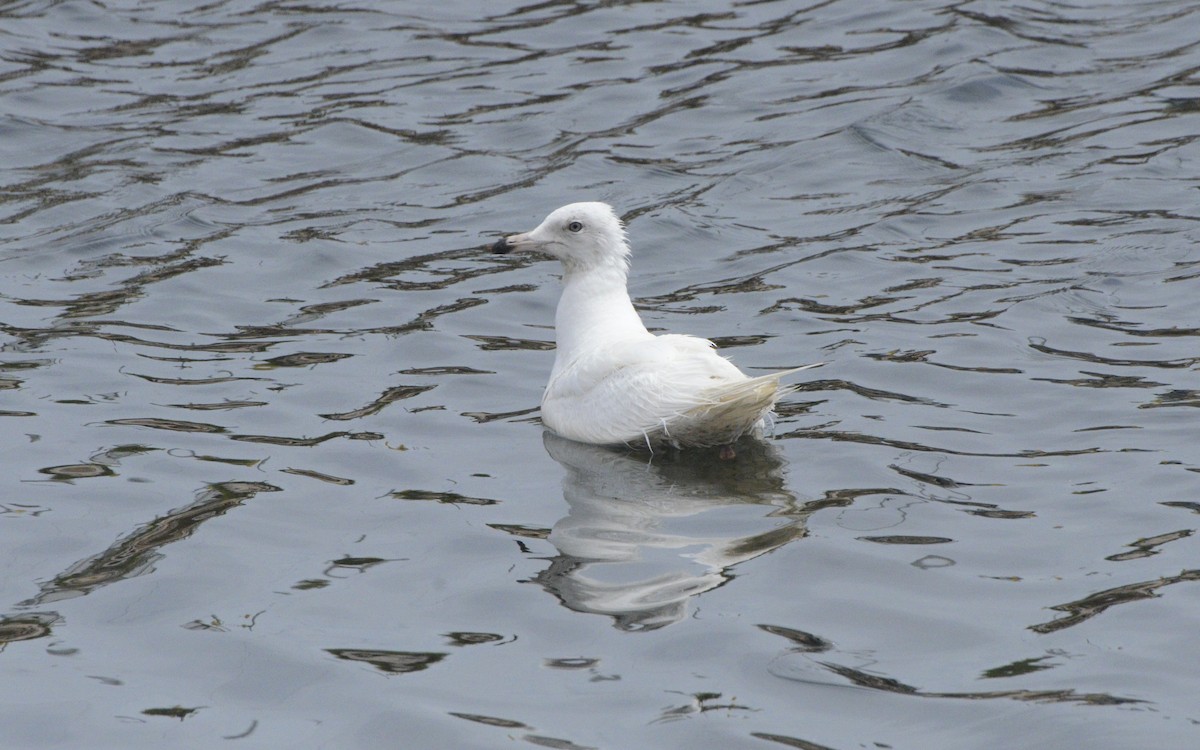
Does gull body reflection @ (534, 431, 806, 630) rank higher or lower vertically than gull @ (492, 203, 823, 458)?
lower

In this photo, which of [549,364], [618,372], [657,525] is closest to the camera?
[657,525]

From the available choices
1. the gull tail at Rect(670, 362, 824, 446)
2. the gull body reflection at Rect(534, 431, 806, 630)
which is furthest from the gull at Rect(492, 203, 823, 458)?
the gull body reflection at Rect(534, 431, 806, 630)

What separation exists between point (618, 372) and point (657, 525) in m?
1.25

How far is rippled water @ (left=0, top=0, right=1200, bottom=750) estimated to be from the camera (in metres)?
5.64

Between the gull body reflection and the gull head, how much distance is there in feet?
3.90

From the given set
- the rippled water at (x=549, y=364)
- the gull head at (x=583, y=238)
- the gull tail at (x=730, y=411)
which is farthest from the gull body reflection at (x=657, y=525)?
the gull head at (x=583, y=238)

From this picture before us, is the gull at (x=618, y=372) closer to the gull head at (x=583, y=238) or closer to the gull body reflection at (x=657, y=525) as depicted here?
the gull head at (x=583, y=238)

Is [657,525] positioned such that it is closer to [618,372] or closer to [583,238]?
[618,372]

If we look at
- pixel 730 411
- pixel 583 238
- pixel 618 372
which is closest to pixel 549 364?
pixel 583 238

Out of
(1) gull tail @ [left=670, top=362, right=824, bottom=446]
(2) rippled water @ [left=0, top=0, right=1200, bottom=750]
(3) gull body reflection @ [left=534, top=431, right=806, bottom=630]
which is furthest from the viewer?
(1) gull tail @ [left=670, top=362, right=824, bottom=446]

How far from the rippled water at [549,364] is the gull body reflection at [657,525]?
0.09ft

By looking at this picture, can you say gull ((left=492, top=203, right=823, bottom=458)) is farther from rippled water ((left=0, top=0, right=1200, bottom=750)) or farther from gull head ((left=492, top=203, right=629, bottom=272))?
rippled water ((left=0, top=0, right=1200, bottom=750))

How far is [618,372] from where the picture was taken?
26.3ft

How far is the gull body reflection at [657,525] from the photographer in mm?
6285
